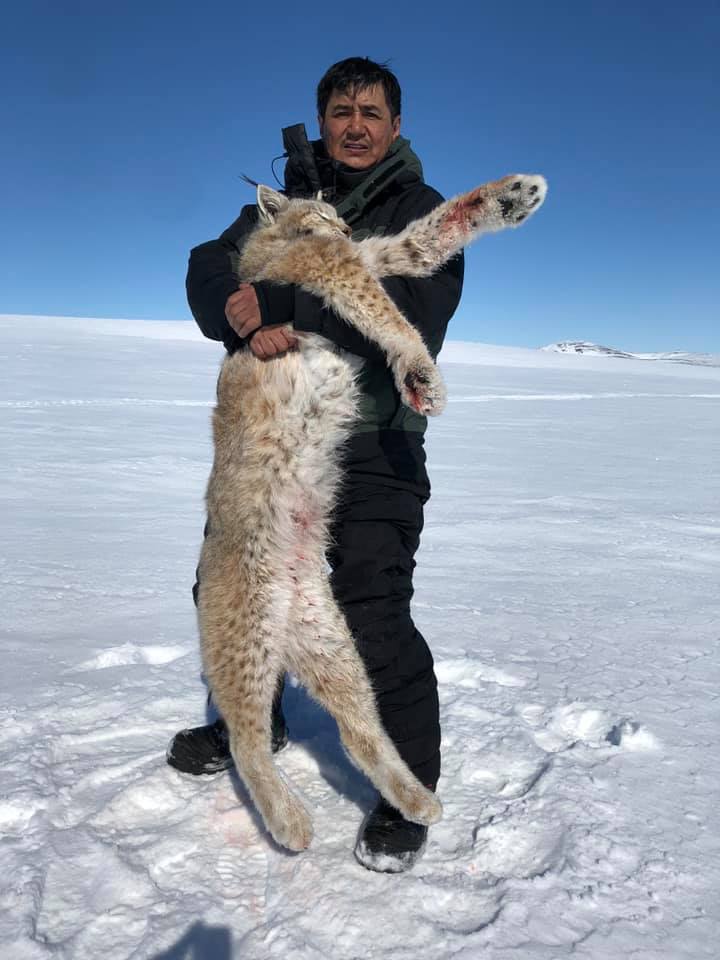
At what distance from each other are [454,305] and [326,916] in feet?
7.28

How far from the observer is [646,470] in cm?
972

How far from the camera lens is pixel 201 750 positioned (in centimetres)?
288

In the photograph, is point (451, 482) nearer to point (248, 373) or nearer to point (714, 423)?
point (248, 373)

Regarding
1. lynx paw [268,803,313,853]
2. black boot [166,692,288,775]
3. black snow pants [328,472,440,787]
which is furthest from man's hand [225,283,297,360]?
lynx paw [268,803,313,853]

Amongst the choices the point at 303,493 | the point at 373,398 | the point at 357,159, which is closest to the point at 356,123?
the point at 357,159

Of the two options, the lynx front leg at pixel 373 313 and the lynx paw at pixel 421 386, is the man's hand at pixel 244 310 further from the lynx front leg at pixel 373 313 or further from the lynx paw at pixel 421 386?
the lynx paw at pixel 421 386

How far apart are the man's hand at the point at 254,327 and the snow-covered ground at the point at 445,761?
1.81 m

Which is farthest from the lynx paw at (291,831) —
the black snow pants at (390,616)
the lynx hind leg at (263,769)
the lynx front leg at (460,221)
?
the lynx front leg at (460,221)

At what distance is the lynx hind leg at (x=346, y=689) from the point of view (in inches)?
102

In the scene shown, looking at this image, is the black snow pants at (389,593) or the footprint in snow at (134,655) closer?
the black snow pants at (389,593)

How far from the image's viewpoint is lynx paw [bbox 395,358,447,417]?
2.63 meters

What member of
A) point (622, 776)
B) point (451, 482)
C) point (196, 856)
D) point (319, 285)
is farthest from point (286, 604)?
point (451, 482)

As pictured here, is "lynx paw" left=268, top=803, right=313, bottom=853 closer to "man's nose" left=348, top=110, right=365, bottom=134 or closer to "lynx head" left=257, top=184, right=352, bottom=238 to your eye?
"lynx head" left=257, top=184, right=352, bottom=238

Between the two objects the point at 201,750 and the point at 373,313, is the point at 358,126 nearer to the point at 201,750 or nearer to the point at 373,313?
the point at 373,313
